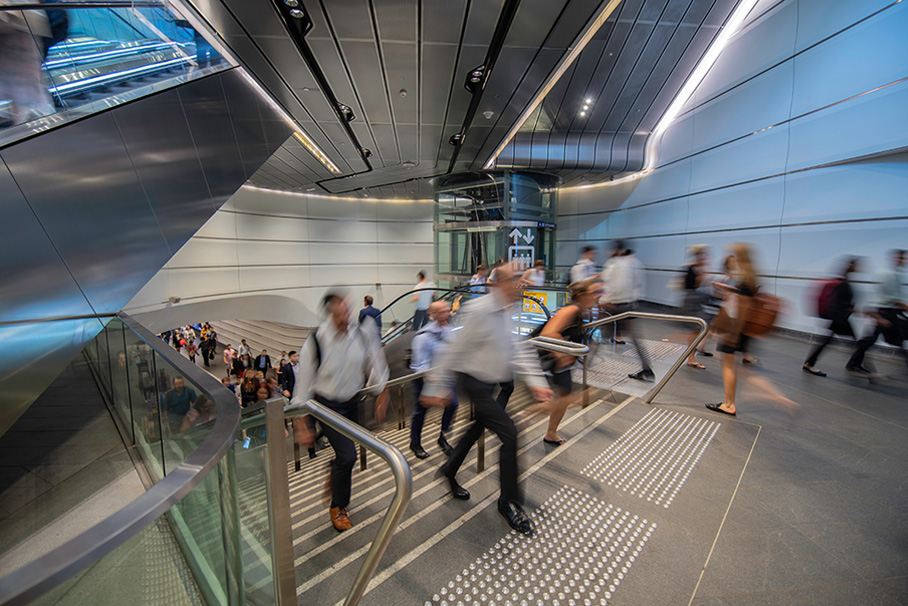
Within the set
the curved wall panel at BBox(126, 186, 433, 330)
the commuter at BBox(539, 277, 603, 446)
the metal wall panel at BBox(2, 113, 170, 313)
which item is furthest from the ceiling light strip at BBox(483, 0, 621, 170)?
the curved wall panel at BBox(126, 186, 433, 330)

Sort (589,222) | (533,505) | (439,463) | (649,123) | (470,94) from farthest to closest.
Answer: (589,222) < (649,123) < (470,94) < (439,463) < (533,505)

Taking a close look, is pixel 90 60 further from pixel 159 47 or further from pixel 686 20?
pixel 686 20

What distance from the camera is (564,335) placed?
3.20 m

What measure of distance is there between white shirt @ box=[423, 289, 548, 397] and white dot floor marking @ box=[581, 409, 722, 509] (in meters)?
1.08

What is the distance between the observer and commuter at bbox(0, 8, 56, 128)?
11.1 feet

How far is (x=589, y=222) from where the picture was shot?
15.2 metres

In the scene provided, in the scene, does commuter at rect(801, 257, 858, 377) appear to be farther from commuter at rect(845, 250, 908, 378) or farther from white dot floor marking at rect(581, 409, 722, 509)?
white dot floor marking at rect(581, 409, 722, 509)

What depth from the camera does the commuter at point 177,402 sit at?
79.1 inches

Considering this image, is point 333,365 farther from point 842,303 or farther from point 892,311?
point 892,311

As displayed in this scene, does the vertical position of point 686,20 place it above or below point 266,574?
above

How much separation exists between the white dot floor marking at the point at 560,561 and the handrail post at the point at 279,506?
27.0 inches

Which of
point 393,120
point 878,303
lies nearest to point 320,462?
point 393,120

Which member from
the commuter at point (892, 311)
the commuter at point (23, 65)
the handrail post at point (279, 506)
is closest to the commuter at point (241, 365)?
the commuter at point (23, 65)

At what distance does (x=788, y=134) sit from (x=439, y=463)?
30.8 ft
